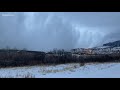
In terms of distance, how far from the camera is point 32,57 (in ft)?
19.5

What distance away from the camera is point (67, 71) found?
5852 mm

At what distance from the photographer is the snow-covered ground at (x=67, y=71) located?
Answer: 227 inches

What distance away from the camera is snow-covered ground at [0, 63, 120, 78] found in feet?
18.9
